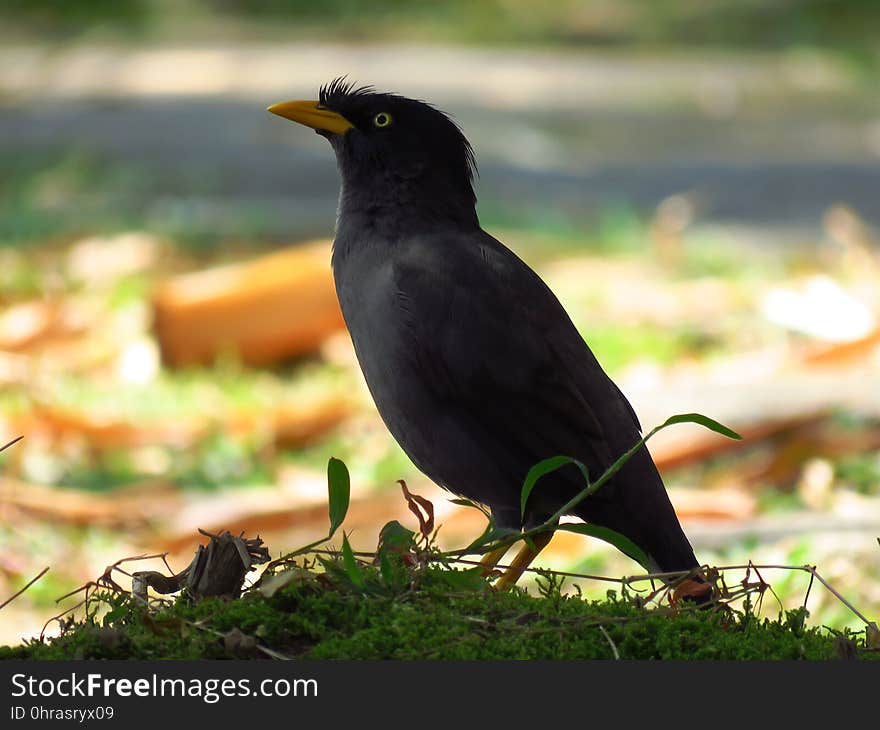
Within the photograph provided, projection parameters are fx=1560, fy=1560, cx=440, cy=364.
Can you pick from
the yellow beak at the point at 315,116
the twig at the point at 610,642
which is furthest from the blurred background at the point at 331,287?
the twig at the point at 610,642

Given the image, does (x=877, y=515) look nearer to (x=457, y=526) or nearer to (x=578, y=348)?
(x=457, y=526)

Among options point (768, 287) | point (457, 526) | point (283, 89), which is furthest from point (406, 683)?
point (283, 89)

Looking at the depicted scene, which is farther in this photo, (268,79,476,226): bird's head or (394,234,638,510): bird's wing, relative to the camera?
(268,79,476,226): bird's head

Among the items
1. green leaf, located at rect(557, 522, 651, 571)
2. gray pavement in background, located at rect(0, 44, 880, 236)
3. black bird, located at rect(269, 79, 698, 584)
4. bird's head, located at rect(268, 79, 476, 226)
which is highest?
gray pavement in background, located at rect(0, 44, 880, 236)

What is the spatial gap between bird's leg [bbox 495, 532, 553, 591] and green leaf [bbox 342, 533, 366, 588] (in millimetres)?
416

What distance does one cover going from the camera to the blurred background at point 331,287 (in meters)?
5.36

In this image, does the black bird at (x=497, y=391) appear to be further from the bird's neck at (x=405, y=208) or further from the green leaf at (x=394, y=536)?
the green leaf at (x=394, y=536)

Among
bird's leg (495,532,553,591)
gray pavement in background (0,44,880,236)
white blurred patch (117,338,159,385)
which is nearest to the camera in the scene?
bird's leg (495,532,553,591)

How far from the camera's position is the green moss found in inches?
92.5

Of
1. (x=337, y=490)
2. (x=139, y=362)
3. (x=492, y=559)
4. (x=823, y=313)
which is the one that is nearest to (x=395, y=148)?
(x=492, y=559)

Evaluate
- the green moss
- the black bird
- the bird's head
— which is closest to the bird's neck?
the bird's head

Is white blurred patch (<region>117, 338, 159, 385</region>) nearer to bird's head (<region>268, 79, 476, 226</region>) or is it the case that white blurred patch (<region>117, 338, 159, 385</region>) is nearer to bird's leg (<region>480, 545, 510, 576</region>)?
bird's head (<region>268, 79, 476, 226</region>)

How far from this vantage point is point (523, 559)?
10.4 ft

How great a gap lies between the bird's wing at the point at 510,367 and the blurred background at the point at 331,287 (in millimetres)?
1120
